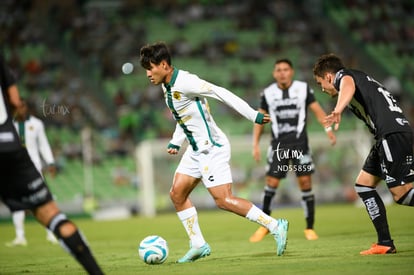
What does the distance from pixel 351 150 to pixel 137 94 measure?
7.86 metres

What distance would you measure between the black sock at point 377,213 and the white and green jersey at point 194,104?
5.64 feet

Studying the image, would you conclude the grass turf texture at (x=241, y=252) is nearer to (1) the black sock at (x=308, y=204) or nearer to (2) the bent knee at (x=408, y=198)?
(1) the black sock at (x=308, y=204)

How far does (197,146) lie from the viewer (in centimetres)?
874

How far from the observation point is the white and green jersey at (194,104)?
8391 mm

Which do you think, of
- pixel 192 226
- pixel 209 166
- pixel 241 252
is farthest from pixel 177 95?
pixel 241 252

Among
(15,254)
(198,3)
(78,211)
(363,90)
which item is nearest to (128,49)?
(198,3)

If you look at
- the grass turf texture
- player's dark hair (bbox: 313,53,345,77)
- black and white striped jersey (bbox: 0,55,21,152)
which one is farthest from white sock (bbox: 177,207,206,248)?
black and white striped jersey (bbox: 0,55,21,152)

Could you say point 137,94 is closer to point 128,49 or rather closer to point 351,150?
point 128,49

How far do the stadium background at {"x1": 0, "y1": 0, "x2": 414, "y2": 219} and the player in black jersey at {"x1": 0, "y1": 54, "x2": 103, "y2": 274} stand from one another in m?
15.3

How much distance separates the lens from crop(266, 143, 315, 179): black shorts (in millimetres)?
11820

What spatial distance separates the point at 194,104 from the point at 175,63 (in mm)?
19680

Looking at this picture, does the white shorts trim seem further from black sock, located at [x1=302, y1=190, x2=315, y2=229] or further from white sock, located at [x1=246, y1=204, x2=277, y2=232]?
black sock, located at [x1=302, y1=190, x2=315, y2=229]

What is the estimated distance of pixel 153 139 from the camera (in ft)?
79.9

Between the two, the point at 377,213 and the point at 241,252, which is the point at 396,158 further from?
the point at 241,252
